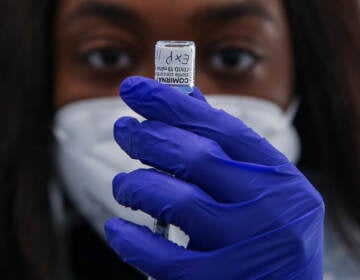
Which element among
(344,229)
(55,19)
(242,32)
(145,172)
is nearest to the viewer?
(145,172)

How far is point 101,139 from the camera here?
1.38m

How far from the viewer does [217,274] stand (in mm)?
856

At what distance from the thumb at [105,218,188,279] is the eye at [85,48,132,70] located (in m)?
0.58

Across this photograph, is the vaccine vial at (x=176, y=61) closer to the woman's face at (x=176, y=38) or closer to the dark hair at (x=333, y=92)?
the woman's face at (x=176, y=38)

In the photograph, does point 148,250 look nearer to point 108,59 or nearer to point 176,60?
point 176,60

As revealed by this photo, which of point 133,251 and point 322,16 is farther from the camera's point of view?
point 322,16

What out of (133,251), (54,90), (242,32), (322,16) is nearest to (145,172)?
(133,251)

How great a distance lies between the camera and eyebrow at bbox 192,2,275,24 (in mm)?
1303

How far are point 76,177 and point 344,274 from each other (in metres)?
0.66

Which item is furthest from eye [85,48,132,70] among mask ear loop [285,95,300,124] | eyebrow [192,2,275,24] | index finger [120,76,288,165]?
index finger [120,76,288,165]

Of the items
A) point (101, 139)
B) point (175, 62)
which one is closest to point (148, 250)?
point (175, 62)

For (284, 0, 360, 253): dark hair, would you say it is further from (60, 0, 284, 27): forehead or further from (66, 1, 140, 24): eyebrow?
(66, 1, 140, 24): eyebrow

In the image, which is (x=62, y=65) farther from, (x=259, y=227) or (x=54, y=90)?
(x=259, y=227)

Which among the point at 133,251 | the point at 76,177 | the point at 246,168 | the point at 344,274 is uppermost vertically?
the point at 246,168
